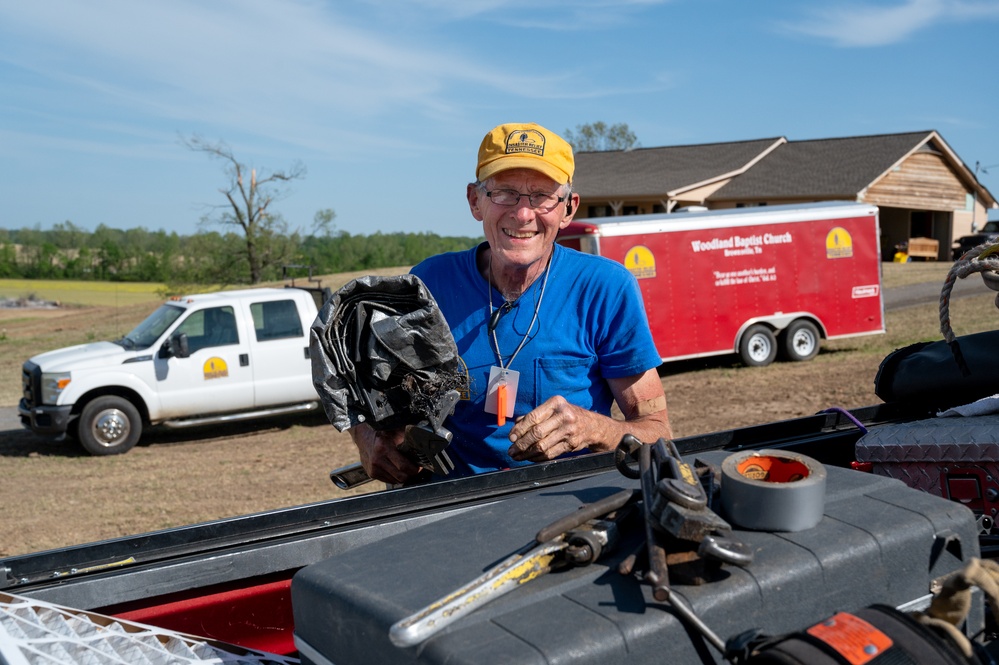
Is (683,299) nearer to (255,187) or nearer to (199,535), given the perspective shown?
(199,535)

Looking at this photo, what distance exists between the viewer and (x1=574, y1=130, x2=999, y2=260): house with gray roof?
38594mm

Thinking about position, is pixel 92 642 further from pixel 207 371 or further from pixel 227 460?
pixel 207 371

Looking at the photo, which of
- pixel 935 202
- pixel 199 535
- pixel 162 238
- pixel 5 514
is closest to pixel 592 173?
pixel 935 202

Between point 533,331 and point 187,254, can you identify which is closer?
point 533,331

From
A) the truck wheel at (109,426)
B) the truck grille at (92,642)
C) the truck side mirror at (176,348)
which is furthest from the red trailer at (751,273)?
the truck grille at (92,642)

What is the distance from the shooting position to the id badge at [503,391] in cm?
254

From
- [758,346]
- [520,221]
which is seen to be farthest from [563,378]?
[758,346]

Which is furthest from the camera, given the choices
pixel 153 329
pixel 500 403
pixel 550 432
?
pixel 153 329

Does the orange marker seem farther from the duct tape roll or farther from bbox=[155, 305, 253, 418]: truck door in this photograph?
bbox=[155, 305, 253, 418]: truck door

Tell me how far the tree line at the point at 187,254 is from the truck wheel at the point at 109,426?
991 cm

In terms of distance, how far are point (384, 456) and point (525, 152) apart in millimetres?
980

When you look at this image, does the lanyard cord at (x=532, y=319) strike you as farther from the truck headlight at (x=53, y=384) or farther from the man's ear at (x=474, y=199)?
the truck headlight at (x=53, y=384)

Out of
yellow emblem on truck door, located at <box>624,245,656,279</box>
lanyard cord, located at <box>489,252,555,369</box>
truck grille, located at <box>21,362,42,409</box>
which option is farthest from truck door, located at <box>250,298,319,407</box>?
lanyard cord, located at <box>489,252,555,369</box>

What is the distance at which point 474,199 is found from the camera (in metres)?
2.86
